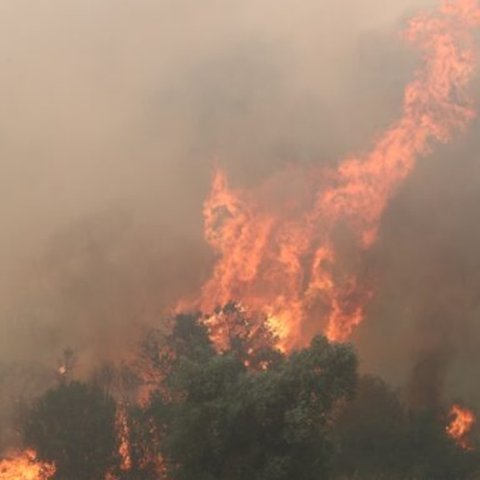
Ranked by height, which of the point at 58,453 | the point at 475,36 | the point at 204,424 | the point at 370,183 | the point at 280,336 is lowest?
the point at 204,424

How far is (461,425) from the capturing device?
209 feet

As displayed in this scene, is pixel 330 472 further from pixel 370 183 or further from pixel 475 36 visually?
pixel 475 36

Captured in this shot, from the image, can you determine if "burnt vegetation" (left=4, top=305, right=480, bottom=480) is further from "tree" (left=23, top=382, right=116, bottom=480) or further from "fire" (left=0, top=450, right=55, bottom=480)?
"fire" (left=0, top=450, right=55, bottom=480)

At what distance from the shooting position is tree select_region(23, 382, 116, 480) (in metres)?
49.6

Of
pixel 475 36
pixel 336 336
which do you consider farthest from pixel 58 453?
pixel 475 36

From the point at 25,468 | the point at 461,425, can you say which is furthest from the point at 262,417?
the point at 461,425

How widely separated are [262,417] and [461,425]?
118 feet

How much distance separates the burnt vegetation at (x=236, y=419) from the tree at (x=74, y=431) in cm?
8

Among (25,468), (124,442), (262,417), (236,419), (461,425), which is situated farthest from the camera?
(461,425)

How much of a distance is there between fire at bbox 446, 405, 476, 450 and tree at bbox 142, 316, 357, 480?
2833 centimetres

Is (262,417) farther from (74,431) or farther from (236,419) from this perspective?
(74,431)

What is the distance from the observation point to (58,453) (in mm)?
50344

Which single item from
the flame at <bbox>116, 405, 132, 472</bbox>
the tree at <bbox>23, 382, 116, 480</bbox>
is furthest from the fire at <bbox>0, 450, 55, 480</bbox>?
the flame at <bbox>116, 405, 132, 472</bbox>

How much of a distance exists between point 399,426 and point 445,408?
25.7 ft
